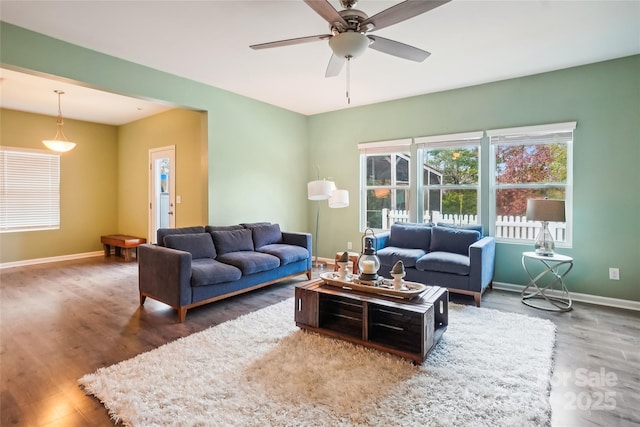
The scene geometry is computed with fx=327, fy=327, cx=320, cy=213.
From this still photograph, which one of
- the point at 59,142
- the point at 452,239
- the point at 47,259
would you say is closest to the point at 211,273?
the point at 452,239

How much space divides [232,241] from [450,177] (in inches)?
129

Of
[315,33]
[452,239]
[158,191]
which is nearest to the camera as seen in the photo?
[315,33]

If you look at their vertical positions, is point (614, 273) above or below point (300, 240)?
below

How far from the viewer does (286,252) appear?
14.5 feet

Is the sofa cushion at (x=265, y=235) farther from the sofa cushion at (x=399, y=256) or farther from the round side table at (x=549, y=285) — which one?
the round side table at (x=549, y=285)

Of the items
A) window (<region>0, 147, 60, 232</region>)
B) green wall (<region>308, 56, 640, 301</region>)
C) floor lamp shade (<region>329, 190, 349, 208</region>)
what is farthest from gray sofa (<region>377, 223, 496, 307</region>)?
window (<region>0, 147, 60, 232</region>)

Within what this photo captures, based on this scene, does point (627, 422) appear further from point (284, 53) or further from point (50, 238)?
point (50, 238)

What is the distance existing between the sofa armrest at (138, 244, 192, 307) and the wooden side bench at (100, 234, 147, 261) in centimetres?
303

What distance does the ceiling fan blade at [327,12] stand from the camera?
6.44 feet

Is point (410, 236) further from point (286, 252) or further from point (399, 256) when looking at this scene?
point (286, 252)

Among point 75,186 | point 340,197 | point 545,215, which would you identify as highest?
point 75,186

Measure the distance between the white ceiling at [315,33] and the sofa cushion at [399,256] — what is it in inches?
90.0

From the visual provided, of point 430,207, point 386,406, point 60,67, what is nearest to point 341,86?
point 430,207

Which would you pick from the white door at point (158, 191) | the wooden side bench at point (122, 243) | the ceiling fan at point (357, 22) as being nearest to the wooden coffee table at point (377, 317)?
the ceiling fan at point (357, 22)
